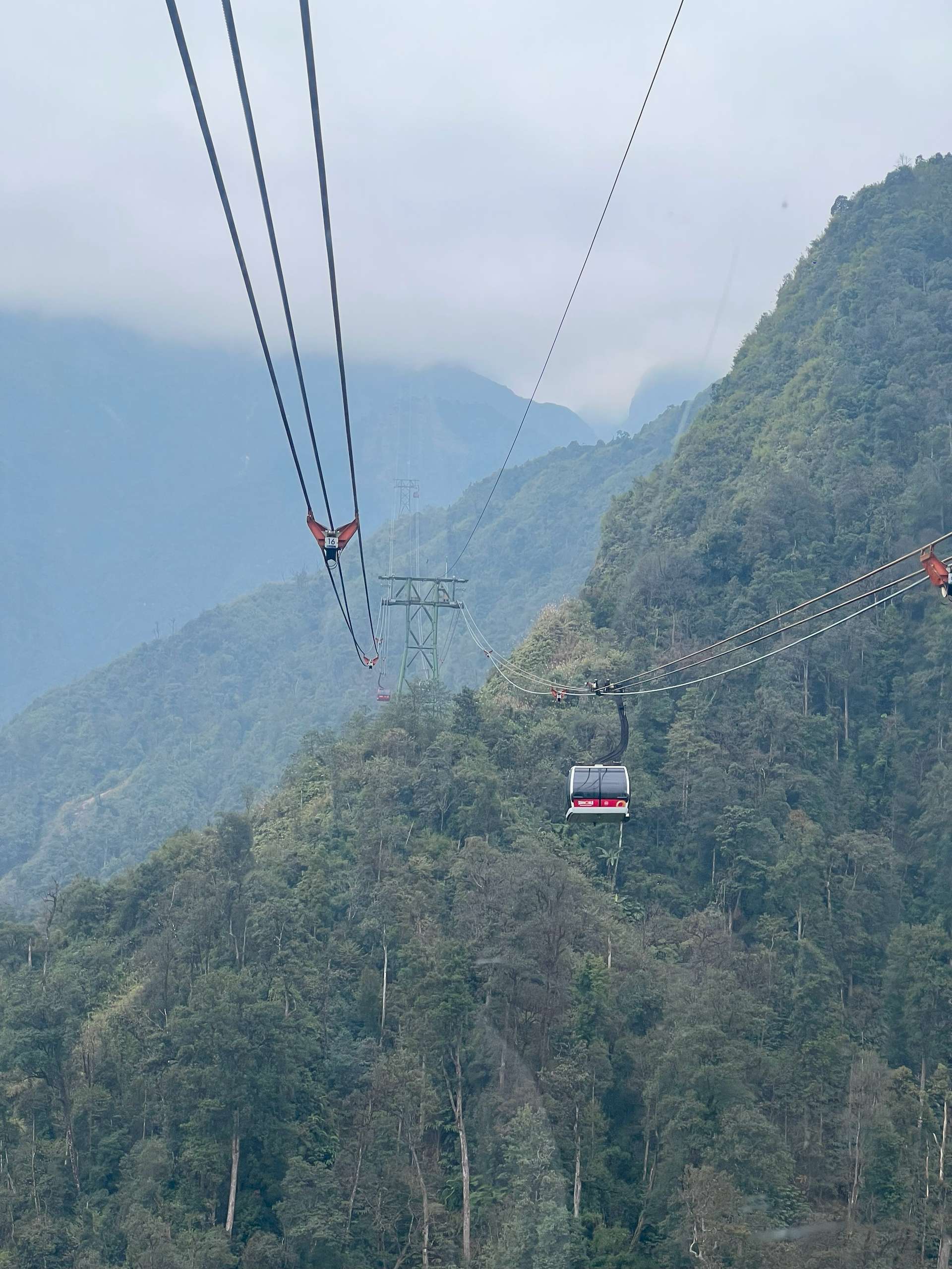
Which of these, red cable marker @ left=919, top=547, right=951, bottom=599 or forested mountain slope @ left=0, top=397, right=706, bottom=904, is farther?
forested mountain slope @ left=0, top=397, right=706, bottom=904

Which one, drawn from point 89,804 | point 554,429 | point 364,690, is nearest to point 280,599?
point 364,690

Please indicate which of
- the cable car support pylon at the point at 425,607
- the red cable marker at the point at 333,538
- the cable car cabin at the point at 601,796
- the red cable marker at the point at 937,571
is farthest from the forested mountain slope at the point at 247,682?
the red cable marker at the point at 937,571

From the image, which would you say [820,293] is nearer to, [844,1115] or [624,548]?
[624,548]

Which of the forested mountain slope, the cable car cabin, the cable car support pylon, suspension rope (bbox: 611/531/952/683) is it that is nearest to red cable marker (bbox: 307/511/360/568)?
suspension rope (bbox: 611/531/952/683)

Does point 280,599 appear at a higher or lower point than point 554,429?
lower

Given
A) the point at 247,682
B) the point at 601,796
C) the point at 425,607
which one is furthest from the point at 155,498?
the point at 601,796

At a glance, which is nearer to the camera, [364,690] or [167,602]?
[364,690]

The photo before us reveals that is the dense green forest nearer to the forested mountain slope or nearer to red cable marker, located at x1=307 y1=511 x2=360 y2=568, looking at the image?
red cable marker, located at x1=307 y1=511 x2=360 y2=568
